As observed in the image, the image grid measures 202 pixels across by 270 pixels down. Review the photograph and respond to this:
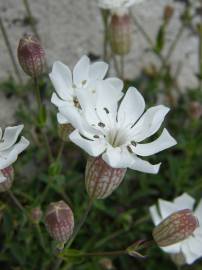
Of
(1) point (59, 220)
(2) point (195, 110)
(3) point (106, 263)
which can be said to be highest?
(1) point (59, 220)

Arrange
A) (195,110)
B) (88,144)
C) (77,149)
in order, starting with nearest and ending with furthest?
(88,144), (195,110), (77,149)

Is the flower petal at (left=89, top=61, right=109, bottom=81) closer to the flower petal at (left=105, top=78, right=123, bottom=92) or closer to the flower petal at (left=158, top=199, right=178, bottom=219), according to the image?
the flower petal at (left=105, top=78, right=123, bottom=92)

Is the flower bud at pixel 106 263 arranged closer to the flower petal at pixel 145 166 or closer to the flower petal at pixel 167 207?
the flower petal at pixel 167 207

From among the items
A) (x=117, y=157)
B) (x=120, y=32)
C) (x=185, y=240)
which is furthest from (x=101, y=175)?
(x=120, y=32)

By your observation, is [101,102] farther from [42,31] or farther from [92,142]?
[42,31]

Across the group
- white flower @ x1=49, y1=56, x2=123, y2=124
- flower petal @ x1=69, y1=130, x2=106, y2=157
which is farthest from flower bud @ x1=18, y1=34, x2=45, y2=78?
flower petal @ x1=69, y1=130, x2=106, y2=157

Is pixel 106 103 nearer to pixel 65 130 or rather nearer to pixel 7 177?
pixel 65 130
